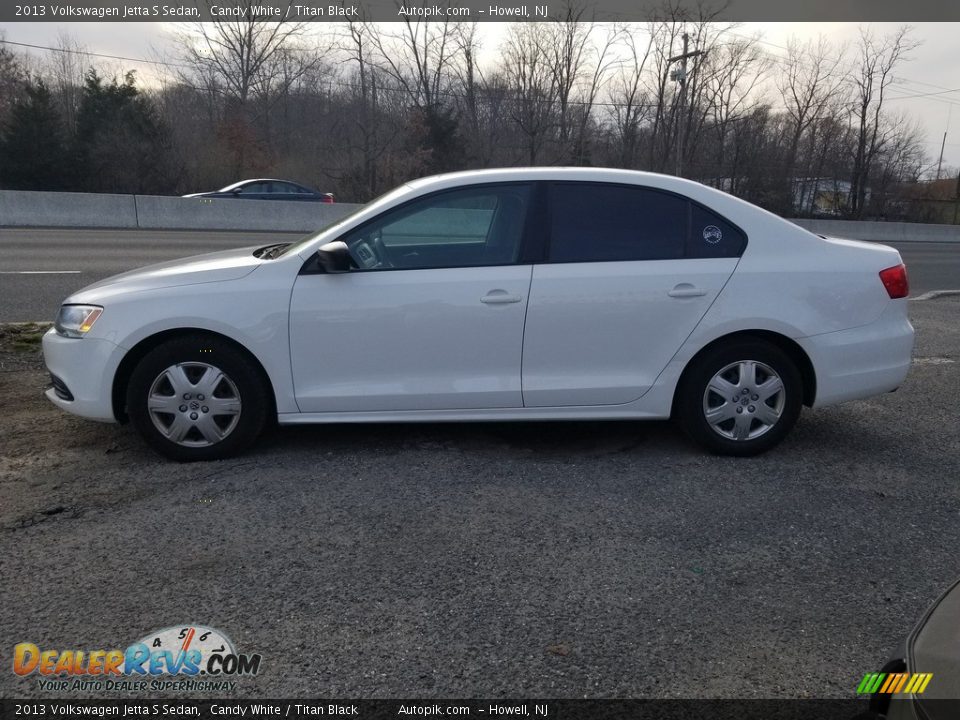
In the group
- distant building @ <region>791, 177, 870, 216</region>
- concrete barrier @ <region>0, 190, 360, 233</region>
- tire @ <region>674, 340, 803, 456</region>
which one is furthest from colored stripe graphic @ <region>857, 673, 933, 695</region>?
distant building @ <region>791, 177, 870, 216</region>

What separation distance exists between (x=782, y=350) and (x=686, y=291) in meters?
0.69

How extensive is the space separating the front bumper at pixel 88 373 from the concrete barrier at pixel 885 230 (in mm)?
31148

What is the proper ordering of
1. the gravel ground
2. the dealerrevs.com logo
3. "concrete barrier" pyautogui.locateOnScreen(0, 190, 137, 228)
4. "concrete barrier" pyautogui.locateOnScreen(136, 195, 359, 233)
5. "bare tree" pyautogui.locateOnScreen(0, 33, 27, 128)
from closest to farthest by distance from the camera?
the dealerrevs.com logo, the gravel ground, "concrete barrier" pyautogui.locateOnScreen(0, 190, 137, 228), "concrete barrier" pyautogui.locateOnScreen(136, 195, 359, 233), "bare tree" pyautogui.locateOnScreen(0, 33, 27, 128)

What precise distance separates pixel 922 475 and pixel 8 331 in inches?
286

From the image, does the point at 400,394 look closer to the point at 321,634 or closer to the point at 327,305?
the point at 327,305

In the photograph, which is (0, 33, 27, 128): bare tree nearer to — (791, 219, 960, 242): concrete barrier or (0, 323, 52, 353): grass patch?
(0, 323, 52, 353): grass patch

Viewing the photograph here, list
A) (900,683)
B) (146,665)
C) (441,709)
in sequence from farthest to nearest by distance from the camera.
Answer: (146,665), (441,709), (900,683)

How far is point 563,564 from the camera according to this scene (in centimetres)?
334

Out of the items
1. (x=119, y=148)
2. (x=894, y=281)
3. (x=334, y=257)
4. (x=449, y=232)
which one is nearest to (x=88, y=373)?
(x=334, y=257)

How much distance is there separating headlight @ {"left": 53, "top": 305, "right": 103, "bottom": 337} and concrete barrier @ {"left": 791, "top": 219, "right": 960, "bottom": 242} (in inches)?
1225

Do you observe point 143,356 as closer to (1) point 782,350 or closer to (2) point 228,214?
(1) point 782,350

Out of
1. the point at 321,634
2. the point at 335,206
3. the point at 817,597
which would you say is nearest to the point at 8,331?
the point at 321,634

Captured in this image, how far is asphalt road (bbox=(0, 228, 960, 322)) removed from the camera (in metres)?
9.62

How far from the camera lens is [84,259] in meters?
13.2
